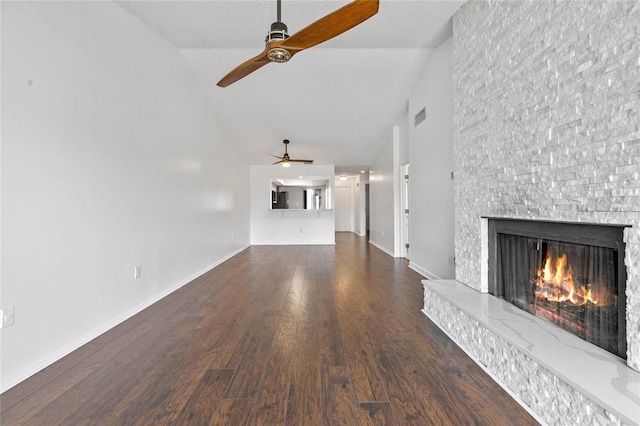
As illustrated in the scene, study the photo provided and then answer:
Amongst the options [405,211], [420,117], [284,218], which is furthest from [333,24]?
[284,218]

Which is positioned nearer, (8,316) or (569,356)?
(569,356)

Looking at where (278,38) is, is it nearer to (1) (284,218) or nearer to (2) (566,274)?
(2) (566,274)

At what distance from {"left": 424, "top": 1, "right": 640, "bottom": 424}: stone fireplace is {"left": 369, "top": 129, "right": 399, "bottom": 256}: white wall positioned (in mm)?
3423

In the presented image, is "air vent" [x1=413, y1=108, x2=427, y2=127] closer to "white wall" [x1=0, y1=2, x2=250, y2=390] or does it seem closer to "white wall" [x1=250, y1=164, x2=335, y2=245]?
"white wall" [x1=0, y1=2, x2=250, y2=390]

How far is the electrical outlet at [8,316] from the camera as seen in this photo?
5.38ft

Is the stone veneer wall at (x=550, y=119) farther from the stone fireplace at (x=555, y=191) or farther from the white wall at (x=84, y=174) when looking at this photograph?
the white wall at (x=84, y=174)

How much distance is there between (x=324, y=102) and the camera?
505 cm

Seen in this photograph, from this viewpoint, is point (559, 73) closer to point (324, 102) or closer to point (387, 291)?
point (387, 291)

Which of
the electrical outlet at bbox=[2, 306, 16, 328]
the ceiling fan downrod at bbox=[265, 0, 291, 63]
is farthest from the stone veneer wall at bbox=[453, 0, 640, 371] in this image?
the electrical outlet at bbox=[2, 306, 16, 328]

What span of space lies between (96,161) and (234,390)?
202 centimetres

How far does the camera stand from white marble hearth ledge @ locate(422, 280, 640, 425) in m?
1.10

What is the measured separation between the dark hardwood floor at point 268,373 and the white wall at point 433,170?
3.69 ft

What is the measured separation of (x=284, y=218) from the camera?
827 centimetres

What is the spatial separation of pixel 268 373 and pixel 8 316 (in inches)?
58.4
